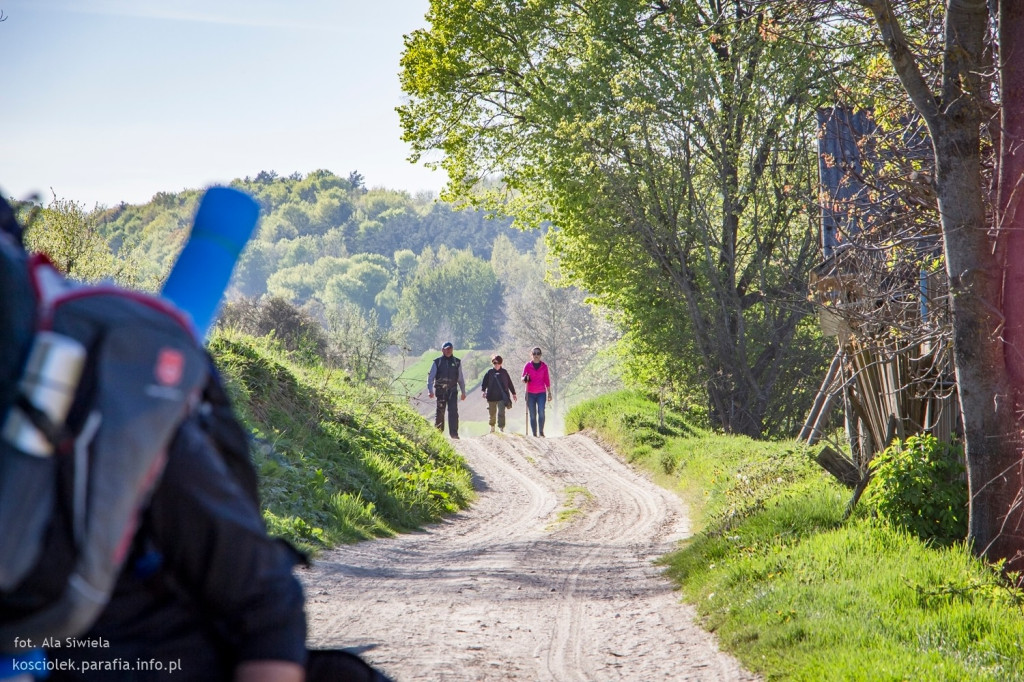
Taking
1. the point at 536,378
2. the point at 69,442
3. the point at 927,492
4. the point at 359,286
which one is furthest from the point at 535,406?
the point at 359,286

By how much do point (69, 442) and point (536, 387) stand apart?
19545 mm

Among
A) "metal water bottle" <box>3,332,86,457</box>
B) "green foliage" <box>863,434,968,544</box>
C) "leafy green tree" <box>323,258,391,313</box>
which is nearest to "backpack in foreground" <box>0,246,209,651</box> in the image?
"metal water bottle" <box>3,332,86,457</box>

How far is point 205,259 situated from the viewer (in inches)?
50.4

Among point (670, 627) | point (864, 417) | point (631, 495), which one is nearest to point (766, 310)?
point (631, 495)

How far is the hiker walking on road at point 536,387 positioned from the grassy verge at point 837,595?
942cm

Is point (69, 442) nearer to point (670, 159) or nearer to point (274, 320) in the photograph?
point (670, 159)

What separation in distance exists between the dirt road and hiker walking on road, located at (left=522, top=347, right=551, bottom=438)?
268 inches

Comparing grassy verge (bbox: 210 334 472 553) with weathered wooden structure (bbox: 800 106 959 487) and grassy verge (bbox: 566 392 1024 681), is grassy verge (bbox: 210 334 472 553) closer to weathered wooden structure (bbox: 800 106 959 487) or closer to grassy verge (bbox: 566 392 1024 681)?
grassy verge (bbox: 566 392 1024 681)

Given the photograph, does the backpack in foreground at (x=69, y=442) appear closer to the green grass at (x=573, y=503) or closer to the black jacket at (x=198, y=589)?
the black jacket at (x=198, y=589)

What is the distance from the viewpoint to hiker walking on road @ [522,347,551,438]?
20141mm

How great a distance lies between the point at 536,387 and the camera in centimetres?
2050

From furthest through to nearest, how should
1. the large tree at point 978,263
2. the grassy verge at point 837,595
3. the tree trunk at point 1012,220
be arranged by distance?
1. the large tree at point 978,263
2. the tree trunk at point 1012,220
3. the grassy verge at point 837,595

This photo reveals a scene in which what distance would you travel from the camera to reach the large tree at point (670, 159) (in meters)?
18.2

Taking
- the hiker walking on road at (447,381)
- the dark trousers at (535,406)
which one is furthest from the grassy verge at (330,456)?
the dark trousers at (535,406)
